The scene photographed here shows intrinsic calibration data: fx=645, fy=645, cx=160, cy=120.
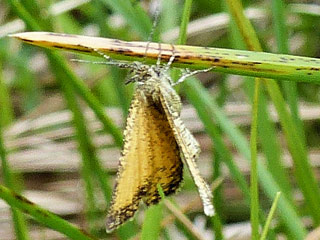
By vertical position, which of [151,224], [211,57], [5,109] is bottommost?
[151,224]

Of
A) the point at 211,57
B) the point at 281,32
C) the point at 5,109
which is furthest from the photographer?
the point at 5,109

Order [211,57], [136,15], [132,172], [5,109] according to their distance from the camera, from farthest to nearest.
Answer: [5,109], [136,15], [132,172], [211,57]

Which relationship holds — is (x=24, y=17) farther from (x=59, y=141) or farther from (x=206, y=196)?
(x=59, y=141)

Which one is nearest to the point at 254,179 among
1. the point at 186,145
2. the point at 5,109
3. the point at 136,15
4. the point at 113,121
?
the point at 186,145

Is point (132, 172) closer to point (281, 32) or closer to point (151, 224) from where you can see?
point (151, 224)

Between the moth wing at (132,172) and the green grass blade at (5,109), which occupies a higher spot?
the green grass blade at (5,109)

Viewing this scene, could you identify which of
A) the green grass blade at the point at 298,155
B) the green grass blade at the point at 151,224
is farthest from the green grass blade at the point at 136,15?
the green grass blade at the point at 151,224

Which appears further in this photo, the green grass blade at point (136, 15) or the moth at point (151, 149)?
the green grass blade at point (136, 15)

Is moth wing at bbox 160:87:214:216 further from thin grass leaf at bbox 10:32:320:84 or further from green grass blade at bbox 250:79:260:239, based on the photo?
thin grass leaf at bbox 10:32:320:84

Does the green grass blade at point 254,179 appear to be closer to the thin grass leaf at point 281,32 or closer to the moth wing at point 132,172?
the moth wing at point 132,172
